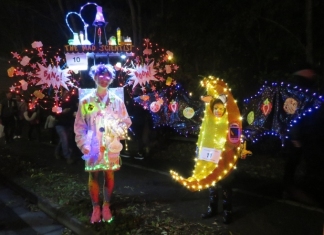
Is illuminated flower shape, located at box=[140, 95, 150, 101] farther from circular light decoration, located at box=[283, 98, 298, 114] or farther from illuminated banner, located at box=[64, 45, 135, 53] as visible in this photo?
circular light decoration, located at box=[283, 98, 298, 114]

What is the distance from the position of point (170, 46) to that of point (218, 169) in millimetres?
9700

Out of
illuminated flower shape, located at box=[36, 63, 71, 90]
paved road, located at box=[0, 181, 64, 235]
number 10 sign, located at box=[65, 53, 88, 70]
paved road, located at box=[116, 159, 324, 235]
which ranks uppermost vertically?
number 10 sign, located at box=[65, 53, 88, 70]

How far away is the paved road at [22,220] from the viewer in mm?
6293

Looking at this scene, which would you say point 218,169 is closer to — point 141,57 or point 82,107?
point 82,107

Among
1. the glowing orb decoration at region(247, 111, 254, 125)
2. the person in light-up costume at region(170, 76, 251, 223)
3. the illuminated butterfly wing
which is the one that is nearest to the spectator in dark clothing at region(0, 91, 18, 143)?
the illuminated butterfly wing

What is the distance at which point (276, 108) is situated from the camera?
8383mm

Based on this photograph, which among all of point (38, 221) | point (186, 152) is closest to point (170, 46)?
point (186, 152)

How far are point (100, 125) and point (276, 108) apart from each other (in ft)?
13.7

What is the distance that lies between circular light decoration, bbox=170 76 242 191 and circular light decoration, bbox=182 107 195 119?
196 inches

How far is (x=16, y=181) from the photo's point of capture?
886 cm

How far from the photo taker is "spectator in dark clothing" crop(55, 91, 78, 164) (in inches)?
398

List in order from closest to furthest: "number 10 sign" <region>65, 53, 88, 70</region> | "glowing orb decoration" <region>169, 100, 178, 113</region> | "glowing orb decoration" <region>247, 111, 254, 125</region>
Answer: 1. "glowing orb decoration" <region>247, 111, 254, 125</region>
2. "glowing orb decoration" <region>169, 100, 178, 113</region>
3. "number 10 sign" <region>65, 53, 88, 70</region>

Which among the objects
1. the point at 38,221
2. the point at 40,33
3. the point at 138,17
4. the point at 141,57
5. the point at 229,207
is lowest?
the point at 38,221

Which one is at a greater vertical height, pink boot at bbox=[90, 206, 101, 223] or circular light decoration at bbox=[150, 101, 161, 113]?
circular light decoration at bbox=[150, 101, 161, 113]
